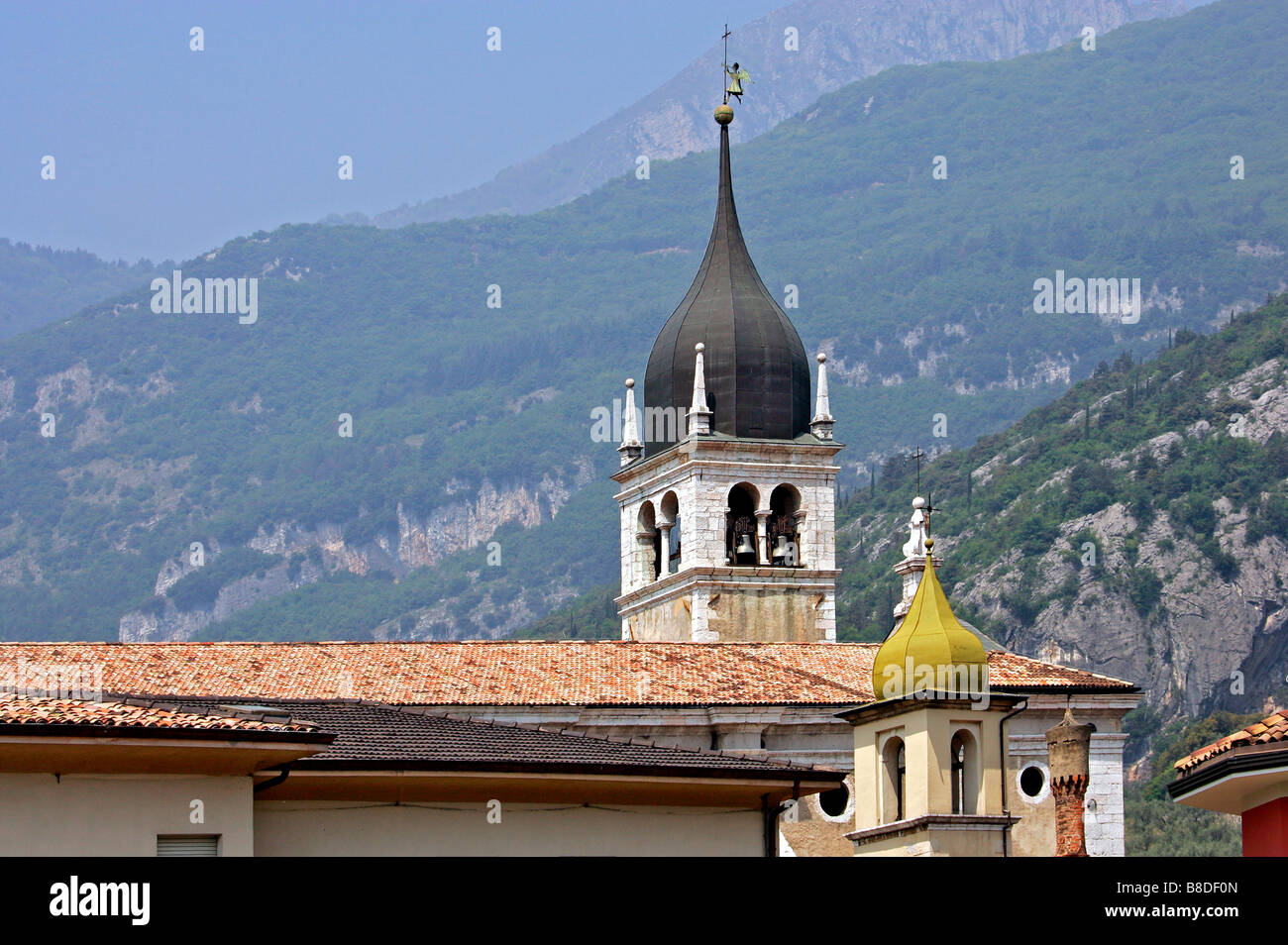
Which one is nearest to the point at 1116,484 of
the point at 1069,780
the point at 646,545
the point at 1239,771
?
the point at 646,545

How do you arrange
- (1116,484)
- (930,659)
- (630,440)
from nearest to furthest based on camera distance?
(930,659) < (630,440) < (1116,484)

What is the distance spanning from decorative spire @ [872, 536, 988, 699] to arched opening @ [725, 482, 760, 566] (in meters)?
17.3

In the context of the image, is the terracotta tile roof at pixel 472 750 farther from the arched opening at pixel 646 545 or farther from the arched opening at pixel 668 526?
the arched opening at pixel 646 545

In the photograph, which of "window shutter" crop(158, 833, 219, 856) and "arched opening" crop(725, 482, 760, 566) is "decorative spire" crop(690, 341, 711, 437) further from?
"window shutter" crop(158, 833, 219, 856)

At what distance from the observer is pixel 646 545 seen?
59.8 m

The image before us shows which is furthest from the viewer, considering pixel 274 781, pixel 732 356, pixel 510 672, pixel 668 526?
pixel 732 356

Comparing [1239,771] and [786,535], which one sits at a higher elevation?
[786,535]

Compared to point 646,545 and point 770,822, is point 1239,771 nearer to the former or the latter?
point 770,822

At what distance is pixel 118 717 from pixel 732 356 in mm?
37136

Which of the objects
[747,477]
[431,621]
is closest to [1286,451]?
[747,477]

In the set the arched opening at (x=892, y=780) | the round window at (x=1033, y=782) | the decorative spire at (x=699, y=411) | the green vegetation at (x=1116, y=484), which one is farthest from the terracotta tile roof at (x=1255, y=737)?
the green vegetation at (x=1116, y=484)

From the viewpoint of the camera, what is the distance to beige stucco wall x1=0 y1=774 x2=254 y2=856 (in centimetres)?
2256
